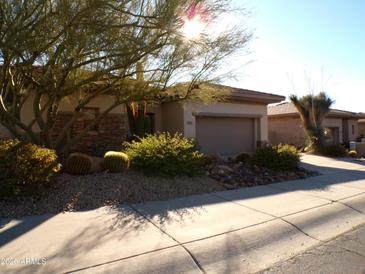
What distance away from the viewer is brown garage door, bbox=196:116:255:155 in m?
16.7

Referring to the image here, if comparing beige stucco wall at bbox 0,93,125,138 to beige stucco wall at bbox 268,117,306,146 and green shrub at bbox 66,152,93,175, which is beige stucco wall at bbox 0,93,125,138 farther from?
beige stucco wall at bbox 268,117,306,146

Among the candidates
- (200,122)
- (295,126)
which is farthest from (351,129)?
(200,122)

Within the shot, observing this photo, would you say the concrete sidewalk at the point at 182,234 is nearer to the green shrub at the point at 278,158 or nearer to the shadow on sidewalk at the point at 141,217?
the shadow on sidewalk at the point at 141,217

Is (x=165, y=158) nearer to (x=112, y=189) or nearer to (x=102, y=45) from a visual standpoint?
(x=112, y=189)

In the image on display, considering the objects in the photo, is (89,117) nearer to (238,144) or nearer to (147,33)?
(147,33)

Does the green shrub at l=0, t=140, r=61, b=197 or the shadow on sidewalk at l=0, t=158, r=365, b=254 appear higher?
the green shrub at l=0, t=140, r=61, b=197

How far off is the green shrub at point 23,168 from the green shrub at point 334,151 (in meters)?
17.0

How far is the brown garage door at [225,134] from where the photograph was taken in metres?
16.7

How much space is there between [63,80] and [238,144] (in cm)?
1199

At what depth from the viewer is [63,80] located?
802 cm

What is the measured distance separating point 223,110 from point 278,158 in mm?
5812

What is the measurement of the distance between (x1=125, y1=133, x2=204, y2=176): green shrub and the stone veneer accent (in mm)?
4337

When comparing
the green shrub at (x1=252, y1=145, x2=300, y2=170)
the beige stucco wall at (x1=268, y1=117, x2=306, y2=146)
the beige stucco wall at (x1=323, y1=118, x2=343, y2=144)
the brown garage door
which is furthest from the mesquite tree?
the beige stucco wall at (x1=323, y1=118, x2=343, y2=144)

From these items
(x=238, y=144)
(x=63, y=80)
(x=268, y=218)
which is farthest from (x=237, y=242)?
(x=238, y=144)
